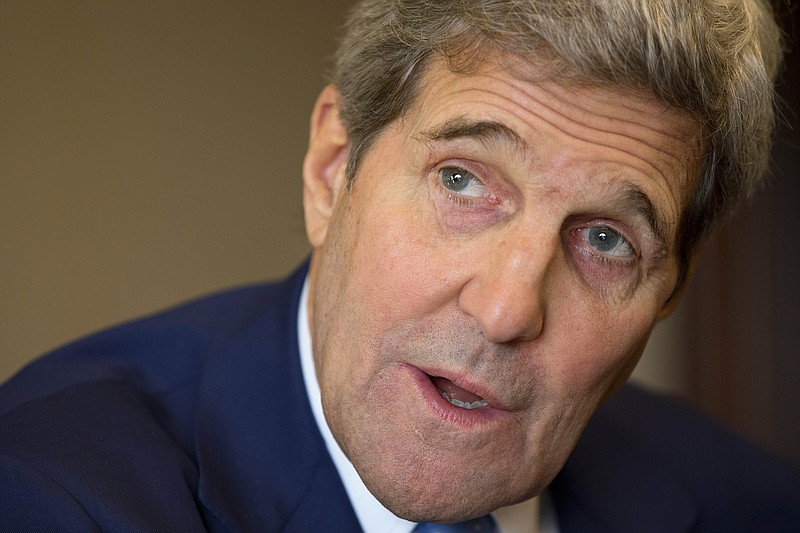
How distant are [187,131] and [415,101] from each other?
168 cm

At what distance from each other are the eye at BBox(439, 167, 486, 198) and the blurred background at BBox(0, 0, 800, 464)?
1.64 m

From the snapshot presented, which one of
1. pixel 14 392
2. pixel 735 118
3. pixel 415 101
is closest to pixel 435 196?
pixel 415 101

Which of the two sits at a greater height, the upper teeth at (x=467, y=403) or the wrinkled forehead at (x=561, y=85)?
the wrinkled forehead at (x=561, y=85)

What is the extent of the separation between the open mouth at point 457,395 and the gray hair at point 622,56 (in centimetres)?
38

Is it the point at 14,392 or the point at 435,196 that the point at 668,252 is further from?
the point at 14,392

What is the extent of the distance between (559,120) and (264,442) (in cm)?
73

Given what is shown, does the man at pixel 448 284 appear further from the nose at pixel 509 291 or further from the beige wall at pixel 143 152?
the beige wall at pixel 143 152

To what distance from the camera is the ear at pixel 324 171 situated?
1.77 meters

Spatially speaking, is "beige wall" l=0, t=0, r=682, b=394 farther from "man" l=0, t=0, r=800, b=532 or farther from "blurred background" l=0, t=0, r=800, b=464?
"man" l=0, t=0, r=800, b=532

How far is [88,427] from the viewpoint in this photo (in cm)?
161

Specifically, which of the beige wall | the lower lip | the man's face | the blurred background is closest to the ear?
the man's face

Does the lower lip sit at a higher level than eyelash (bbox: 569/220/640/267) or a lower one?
lower

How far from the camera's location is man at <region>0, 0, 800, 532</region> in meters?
1.46

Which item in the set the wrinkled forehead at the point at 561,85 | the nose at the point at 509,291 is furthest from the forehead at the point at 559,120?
the nose at the point at 509,291
